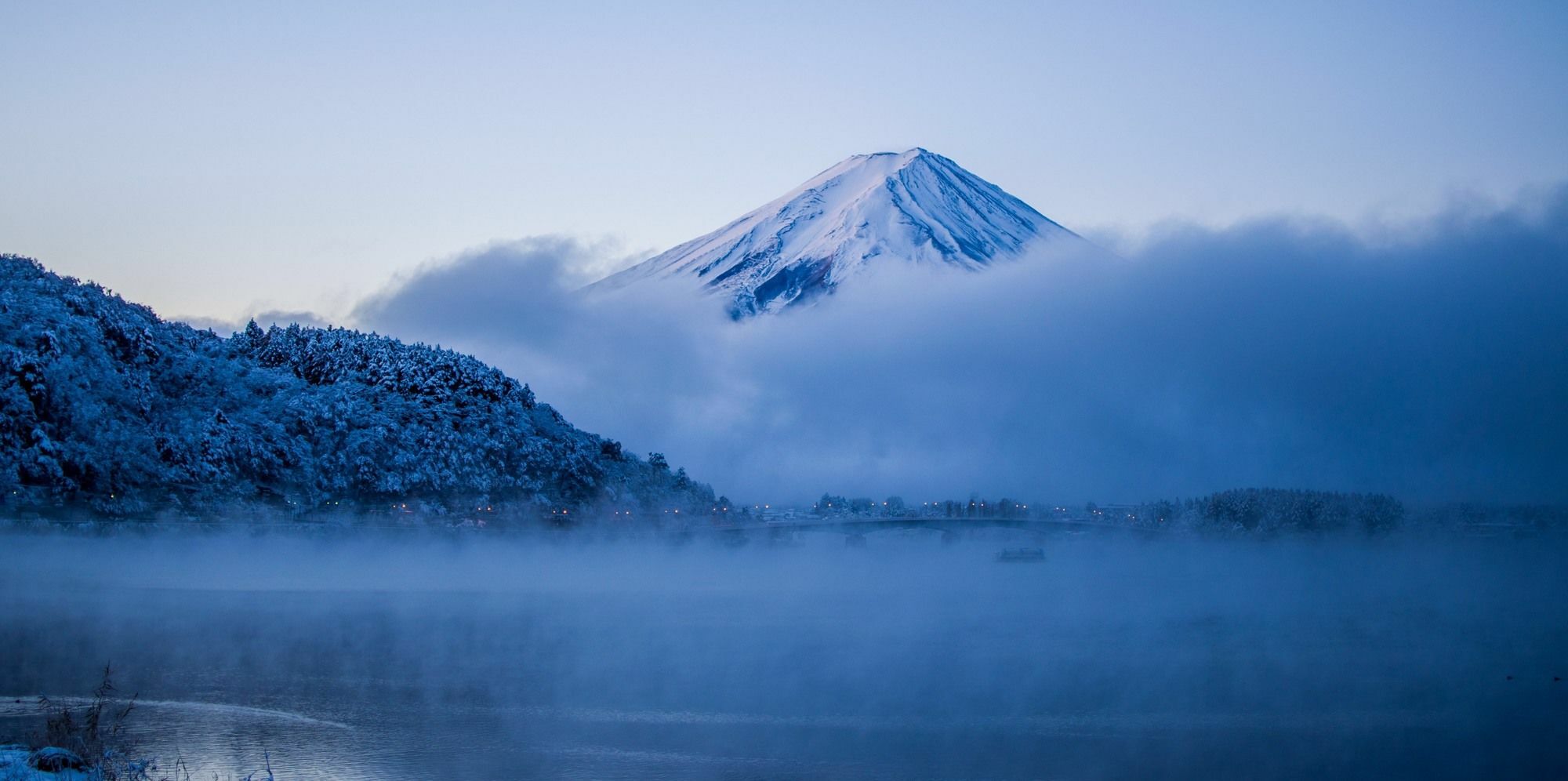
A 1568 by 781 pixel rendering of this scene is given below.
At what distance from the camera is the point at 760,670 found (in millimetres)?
40531

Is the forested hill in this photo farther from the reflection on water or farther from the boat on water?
the boat on water

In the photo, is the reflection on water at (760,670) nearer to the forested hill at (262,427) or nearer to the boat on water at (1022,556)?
the forested hill at (262,427)

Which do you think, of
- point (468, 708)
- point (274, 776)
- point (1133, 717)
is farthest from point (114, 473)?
point (1133, 717)

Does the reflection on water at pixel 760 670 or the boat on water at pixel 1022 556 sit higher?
the boat on water at pixel 1022 556

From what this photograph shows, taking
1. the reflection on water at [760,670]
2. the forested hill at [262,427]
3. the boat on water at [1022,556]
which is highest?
the forested hill at [262,427]

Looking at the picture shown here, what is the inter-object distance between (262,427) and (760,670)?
63064 millimetres

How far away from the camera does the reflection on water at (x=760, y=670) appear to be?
2848 cm

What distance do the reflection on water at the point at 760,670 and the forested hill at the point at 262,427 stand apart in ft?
18.6

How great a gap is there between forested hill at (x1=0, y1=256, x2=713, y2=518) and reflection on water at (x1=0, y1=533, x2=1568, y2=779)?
5.68 m

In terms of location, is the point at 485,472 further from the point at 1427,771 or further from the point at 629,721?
the point at 1427,771

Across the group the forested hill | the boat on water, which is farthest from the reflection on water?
the boat on water

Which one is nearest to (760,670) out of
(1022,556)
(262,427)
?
(262,427)

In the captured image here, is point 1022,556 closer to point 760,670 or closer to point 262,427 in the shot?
point 262,427

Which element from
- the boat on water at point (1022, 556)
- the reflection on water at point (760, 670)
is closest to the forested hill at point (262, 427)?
the reflection on water at point (760, 670)
